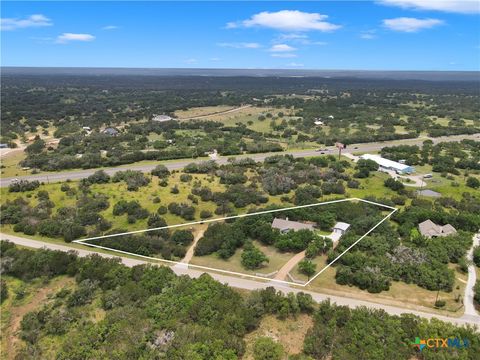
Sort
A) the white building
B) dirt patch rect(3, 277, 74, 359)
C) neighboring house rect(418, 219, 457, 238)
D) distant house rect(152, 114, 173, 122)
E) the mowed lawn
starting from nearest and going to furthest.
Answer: dirt patch rect(3, 277, 74, 359) → the mowed lawn → neighboring house rect(418, 219, 457, 238) → the white building → distant house rect(152, 114, 173, 122)

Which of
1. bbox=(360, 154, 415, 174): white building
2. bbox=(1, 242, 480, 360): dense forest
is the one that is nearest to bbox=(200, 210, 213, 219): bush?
bbox=(1, 242, 480, 360): dense forest

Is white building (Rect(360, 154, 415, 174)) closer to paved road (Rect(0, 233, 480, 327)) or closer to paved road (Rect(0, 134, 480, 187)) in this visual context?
paved road (Rect(0, 134, 480, 187))

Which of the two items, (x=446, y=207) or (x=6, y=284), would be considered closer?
(x=6, y=284)

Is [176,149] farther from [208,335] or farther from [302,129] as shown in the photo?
[208,335]

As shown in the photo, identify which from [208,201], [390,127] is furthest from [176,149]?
[390,127]

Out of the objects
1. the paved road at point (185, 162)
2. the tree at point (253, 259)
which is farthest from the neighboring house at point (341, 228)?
the paved road at point (185, 162)

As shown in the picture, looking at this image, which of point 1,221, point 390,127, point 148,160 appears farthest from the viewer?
point 390,127

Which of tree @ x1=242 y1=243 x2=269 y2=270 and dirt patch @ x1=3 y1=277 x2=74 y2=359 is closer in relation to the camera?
dirt patch @ x1=3 y1=277 x2=74 y2=359
